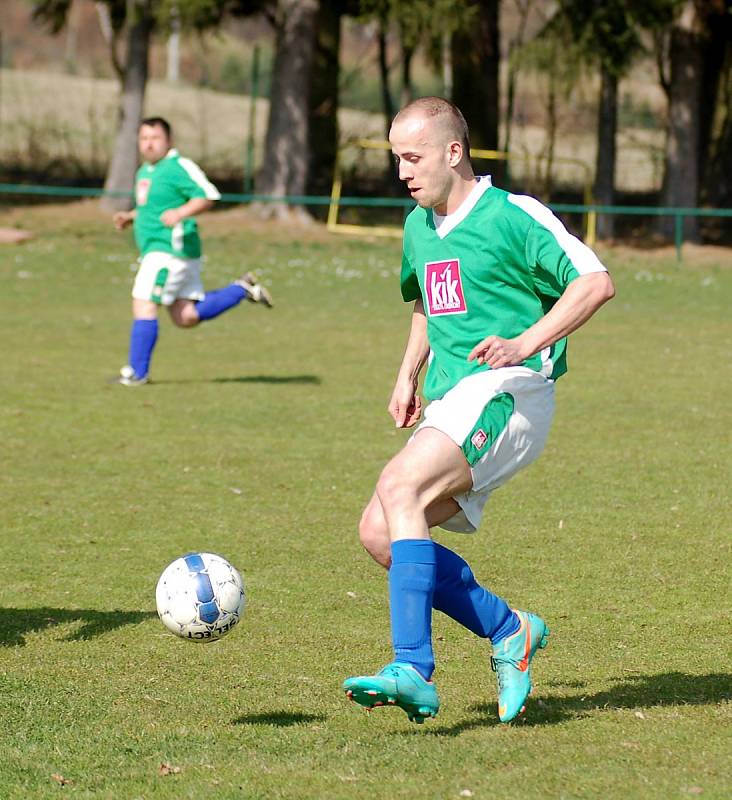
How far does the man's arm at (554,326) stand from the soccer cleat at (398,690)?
95cm

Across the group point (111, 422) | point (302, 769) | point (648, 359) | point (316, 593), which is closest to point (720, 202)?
Answer: point (648, 359)

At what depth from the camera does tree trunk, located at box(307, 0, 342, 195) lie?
1041 inches

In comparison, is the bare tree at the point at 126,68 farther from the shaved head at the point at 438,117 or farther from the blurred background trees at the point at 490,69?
the shaved head at the point at 438,117

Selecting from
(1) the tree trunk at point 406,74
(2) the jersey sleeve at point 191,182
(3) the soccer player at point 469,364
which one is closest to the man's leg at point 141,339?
(2) the jersey sleeve at point 191,182

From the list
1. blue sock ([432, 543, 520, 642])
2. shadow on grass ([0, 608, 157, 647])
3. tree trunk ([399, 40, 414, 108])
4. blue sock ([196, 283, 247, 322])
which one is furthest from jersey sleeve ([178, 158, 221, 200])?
tree trunk ([399, 40, 414, 108])

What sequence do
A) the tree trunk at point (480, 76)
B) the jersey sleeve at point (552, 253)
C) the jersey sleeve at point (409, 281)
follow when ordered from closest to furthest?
the jersey sleeve at point (552, 253), the jersey sleeve at point (409, 281), the tree trunk at point (480, 76)

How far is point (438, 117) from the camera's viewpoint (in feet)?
14.6

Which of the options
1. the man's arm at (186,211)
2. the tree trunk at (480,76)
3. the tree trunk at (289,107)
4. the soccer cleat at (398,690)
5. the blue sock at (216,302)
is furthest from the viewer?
the tree trunk at (480,76)

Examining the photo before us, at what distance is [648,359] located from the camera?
13.5 metres

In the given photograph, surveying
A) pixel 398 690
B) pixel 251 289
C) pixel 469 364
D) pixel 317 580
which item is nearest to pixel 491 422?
pixel 469 364

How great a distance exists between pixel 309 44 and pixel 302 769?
21534 mm

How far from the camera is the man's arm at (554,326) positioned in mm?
4203

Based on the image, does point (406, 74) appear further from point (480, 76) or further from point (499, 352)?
point (499, 352)

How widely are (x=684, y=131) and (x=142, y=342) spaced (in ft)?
51.8
